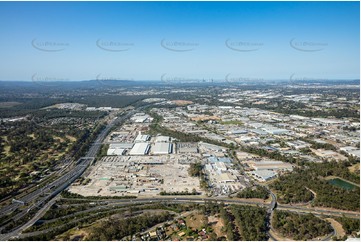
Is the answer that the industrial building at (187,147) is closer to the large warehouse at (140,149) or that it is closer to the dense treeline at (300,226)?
the large warehouse at (140,149)

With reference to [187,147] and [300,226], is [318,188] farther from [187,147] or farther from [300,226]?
[187,147]

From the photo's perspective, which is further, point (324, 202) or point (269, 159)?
point (269, 159)

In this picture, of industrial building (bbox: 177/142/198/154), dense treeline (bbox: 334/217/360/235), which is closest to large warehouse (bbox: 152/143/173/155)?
industrial building (bbox: 177/142/198/154)

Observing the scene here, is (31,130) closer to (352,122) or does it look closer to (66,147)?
(66,147)

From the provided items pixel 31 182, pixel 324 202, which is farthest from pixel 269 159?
pixel 31 182

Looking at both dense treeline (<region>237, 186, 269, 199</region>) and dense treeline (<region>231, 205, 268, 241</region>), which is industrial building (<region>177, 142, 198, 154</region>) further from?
dense treeline (<region>231, 205, 268, 241</region>)

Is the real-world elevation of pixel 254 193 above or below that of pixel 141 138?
below

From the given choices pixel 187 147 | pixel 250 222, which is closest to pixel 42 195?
pixel 250 222
